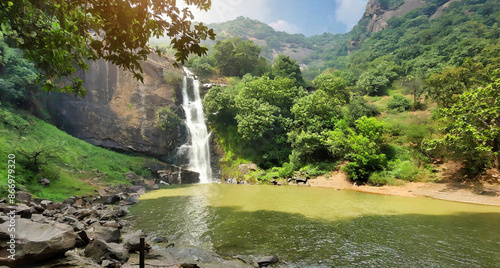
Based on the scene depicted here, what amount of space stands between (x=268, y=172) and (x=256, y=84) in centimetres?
1236

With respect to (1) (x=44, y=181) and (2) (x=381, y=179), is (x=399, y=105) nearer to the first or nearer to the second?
(2) (x=381, y=179)

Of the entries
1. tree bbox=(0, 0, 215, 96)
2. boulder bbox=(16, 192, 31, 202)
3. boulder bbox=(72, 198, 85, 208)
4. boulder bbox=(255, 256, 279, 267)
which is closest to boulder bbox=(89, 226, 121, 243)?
boulder bbox=(255, 256, 279, 267)

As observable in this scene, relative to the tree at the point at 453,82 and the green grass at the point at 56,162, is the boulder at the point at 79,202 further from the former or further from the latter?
the tree at the point at 453,82

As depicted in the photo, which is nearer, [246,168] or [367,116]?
[246,168]

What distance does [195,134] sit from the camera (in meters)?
31.0

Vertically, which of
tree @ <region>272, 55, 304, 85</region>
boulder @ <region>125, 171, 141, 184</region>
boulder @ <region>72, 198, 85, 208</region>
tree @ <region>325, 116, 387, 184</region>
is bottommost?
boulder @ <region>72, 198, 85, 208</region>

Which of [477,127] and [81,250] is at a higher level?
[477,127]

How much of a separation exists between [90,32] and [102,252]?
186 inches

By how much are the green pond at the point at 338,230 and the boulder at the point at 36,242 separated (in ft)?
10.7

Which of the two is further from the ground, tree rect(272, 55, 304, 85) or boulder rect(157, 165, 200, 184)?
tree rect(272, 55, 304, 85)

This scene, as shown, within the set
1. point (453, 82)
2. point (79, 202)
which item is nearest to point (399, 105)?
point (453, 82)

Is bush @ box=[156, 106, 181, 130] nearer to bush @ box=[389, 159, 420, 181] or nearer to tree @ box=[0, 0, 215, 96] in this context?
bush @ box=[389, 159, 420, 181]

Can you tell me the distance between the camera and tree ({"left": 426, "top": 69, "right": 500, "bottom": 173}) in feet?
48.6

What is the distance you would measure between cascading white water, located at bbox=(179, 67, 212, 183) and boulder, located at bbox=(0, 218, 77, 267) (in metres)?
22.9
